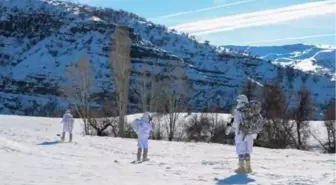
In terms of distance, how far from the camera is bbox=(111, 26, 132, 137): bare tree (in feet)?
165

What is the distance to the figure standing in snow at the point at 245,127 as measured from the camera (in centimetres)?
1547

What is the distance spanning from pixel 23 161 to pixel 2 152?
7.12 ft

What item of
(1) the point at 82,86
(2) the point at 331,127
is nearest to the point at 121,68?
(1) the point at 82,86

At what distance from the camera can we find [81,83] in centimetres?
5688

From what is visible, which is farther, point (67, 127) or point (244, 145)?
point (67, 127)

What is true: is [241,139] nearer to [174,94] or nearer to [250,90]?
[174,94]

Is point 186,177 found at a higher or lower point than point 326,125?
lower

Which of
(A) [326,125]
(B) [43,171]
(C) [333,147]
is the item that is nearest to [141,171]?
(B) [43,171]

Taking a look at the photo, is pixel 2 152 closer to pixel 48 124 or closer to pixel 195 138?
pixel 48 124

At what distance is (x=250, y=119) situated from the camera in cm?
1553

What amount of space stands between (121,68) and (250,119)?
3560 cm

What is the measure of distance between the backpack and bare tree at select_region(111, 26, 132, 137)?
3473 cm

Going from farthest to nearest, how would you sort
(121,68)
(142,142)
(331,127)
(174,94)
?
(174,94), (331,127), (121,68), (142,142)

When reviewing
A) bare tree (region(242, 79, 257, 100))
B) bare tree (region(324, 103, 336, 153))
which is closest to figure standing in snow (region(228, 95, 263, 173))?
bare tree (region(324, 103, 336, 153))
